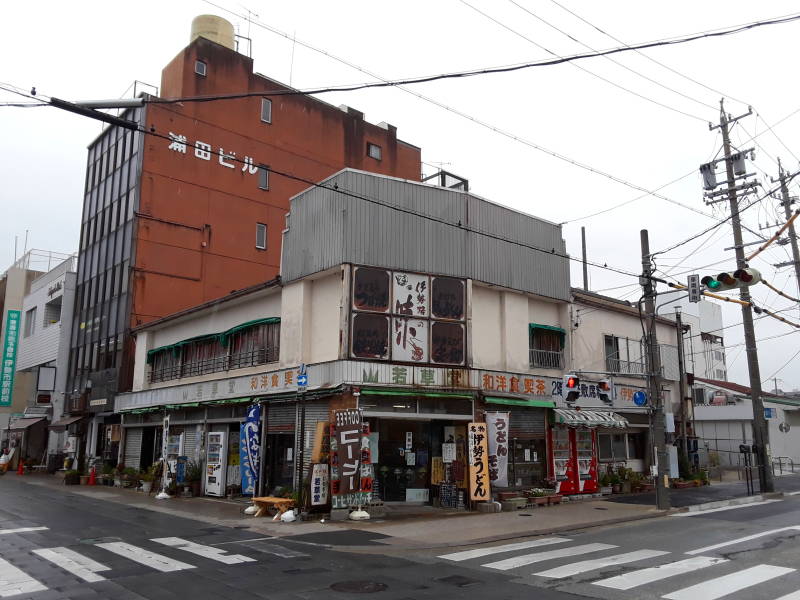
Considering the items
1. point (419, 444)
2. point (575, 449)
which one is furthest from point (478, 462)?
point (575, 449)

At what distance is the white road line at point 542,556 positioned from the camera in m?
11.3

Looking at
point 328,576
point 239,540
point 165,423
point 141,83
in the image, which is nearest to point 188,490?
point 165,423

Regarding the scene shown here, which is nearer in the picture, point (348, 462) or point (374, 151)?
point (348, 462)

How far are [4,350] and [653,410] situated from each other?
4839 centimetres

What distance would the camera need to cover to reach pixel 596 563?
37.3 feet

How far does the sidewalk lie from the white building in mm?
21411

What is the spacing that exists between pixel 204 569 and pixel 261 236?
91.0 ft

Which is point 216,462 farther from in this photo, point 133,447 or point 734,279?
point 734,279

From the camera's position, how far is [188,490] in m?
24.1

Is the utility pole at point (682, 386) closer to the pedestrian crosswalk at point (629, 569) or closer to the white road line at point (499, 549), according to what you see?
the white road line at point (499, 549)

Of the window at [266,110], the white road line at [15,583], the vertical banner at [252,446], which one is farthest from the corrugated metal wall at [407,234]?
the window at [266,110]

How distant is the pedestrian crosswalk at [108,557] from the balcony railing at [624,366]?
1769cm

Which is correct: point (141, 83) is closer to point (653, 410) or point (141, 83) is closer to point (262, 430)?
point (262, 430)

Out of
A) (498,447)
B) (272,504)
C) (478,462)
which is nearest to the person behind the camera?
(272,504)
